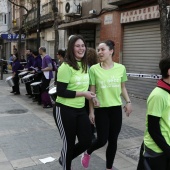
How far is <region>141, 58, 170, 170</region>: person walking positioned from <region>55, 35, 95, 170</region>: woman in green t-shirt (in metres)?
1.04

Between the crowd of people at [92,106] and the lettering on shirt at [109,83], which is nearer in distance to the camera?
the crowd of people at [92,106]

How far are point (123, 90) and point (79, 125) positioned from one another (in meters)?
0.90

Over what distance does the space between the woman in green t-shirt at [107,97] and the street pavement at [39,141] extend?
26.4 inches

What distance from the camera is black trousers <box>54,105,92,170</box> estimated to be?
353 centimetres

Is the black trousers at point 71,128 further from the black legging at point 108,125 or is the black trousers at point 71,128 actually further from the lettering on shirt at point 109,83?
the lettering on shirt at point 109,83

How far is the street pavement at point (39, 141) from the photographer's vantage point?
14.6 ft

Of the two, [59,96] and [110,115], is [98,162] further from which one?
[59,96]

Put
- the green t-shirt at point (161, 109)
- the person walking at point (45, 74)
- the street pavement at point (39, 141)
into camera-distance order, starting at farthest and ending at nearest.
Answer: the person walking at point (45, 74) → the street pavement at point (39, 141) → the green t-shirt at point (161, 109)

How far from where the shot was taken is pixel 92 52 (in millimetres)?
5289

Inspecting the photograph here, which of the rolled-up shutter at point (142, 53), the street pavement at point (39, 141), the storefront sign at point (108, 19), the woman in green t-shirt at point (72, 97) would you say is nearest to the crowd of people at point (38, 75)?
the street pavement at point (39, 141)

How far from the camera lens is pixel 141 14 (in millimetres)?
10625

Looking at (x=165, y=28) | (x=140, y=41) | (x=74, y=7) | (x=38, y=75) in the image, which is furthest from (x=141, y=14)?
(x=165, y=28)

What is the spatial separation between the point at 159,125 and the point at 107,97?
51.5 inches

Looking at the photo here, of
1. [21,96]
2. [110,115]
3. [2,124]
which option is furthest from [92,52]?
[21,96]
